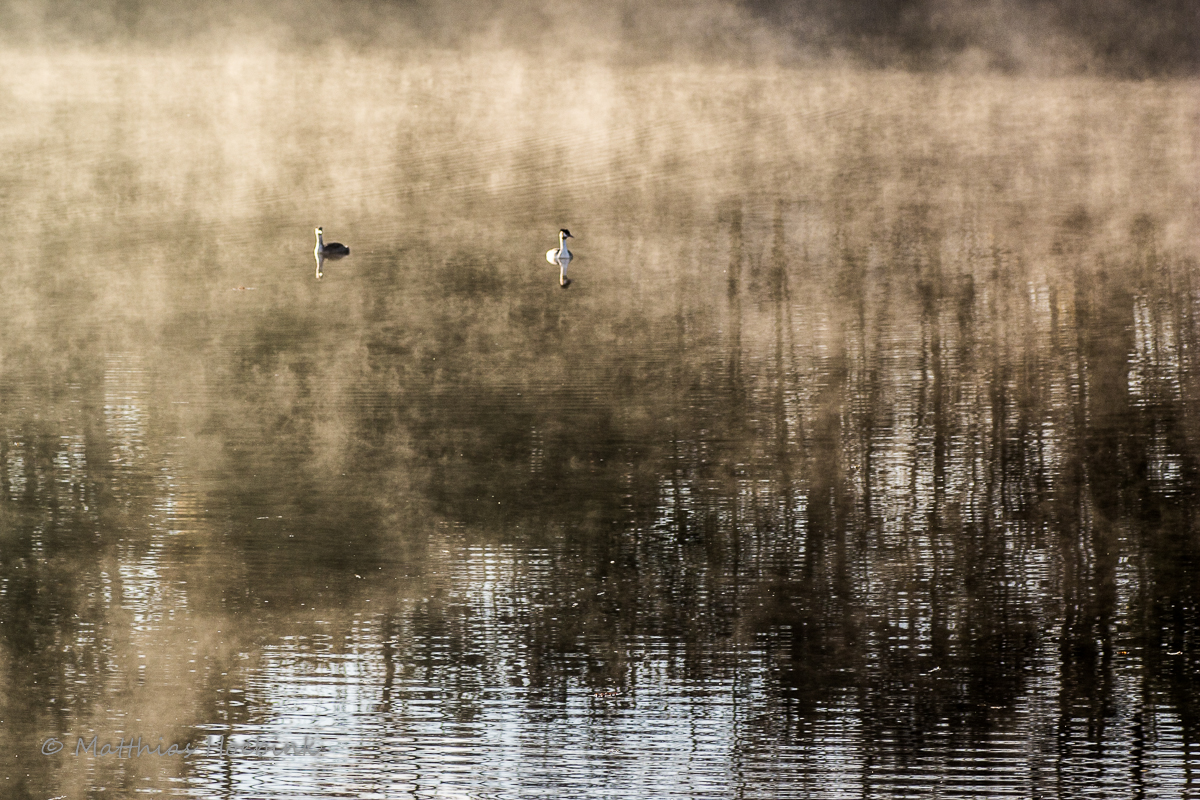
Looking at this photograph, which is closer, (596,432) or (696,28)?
(596,432)

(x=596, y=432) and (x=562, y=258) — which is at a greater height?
(x=562, y=258)

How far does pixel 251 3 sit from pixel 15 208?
63 centimetres

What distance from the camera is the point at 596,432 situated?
165 centimetres

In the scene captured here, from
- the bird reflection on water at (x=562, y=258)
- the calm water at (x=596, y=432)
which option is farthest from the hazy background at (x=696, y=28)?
the bird reflection on water at (x=562, y=258)

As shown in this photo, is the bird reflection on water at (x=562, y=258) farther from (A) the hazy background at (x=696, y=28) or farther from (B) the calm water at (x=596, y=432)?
(A) the hazy background at (x=696, y=28)

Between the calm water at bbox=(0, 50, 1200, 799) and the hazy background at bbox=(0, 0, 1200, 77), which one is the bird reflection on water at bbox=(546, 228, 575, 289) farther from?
the hazy background at bbox=(0, 0, 1200, 77)

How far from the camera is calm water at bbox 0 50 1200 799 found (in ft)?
5.14

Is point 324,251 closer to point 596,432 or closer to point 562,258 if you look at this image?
point 562,258

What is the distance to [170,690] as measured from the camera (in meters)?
1.59

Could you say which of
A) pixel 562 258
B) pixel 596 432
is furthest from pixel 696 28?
pixel 596 432

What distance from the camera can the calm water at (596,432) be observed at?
1566mm

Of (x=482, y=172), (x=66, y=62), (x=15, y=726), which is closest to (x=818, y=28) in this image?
(x=482, y=172)

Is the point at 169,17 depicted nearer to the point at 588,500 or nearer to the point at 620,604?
the point at 588,500

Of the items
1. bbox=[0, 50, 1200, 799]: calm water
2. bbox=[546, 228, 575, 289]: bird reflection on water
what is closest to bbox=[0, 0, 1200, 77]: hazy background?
bbox=[0, 50, 1200, 799]: calm water
